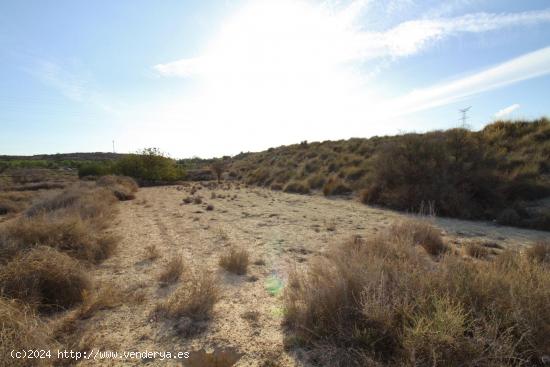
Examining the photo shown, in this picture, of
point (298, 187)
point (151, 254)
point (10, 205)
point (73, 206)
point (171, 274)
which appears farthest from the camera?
point (298, 187)

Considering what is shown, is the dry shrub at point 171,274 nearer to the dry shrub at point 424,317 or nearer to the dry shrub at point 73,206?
the dry shrub at point 424,317

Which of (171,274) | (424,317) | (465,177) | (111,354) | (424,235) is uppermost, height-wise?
(465,177)

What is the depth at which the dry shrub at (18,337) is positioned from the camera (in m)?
2.32

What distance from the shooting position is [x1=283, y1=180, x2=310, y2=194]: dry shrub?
58.1 ft

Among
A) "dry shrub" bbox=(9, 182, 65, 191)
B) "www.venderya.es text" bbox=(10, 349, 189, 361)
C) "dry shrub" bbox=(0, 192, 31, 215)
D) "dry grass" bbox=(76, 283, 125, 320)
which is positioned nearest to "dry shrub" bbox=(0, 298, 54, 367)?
"www.venderya.es text" bbox=(10, 349, 189, 361)

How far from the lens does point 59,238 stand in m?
5.32

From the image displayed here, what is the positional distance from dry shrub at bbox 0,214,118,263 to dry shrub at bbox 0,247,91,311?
856 mm

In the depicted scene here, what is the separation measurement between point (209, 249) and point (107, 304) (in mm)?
2860

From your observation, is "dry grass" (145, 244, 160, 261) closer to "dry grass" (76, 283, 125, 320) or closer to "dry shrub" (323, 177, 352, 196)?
"dry grass" (76, 283, 125, 320)

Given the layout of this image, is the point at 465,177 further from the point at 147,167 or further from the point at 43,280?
the point at 147,167

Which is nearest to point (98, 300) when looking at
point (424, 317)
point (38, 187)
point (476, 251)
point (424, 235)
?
point (424, 317)

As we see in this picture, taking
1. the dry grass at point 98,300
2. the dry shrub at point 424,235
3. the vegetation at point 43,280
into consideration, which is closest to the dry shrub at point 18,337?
the vegetation at point 43,280

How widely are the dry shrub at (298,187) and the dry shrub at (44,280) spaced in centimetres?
1424

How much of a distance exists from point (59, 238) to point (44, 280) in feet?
5.98
